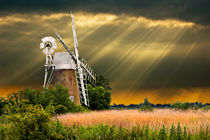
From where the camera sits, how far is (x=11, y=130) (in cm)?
1205

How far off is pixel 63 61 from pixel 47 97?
8.05 metres

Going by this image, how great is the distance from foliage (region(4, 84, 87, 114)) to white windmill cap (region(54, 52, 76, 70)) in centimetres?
570

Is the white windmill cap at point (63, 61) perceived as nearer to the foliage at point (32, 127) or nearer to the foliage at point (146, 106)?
the foliage at point (146, 106)

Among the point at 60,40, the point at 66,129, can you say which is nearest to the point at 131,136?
the point at 66,129

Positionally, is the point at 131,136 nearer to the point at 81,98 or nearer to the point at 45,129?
the point at 45,129

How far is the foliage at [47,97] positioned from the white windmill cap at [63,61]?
5695 mm

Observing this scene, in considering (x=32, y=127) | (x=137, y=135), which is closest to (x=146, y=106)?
(x=137, y=135)

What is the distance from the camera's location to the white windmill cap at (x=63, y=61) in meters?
32.6

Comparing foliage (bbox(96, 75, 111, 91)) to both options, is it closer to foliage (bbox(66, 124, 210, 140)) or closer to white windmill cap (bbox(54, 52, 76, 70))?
white windmill cap (bbox(54, 52, 76, 70))

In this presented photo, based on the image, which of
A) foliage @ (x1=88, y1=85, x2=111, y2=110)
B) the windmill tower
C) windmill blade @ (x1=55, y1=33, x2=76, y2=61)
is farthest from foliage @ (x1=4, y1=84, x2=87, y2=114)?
foliage @ (x1=88, y1=85, x2=111, y2=110)

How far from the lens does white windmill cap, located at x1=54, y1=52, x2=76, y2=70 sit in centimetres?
3257

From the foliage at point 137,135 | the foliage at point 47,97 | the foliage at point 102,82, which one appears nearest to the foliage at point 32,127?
the foliage at point 137,135

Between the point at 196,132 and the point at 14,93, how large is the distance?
55.8 ft

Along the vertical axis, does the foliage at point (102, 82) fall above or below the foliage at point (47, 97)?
above
